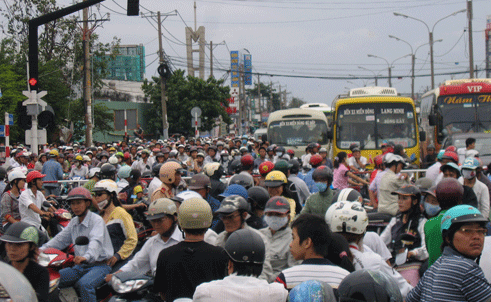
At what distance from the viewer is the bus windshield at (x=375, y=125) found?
1833cm

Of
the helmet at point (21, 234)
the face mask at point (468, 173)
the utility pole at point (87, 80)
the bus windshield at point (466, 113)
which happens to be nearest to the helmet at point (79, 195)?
the helmet at point (21, 234)

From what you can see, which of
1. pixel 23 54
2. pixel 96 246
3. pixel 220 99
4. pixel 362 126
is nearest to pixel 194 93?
pixel 220 99

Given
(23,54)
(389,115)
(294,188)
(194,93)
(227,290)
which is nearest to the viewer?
(227,290)

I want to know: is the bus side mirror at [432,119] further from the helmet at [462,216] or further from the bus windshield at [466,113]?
the helmet at [462,216]

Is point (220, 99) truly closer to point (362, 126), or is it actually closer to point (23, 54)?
point (23, 54)

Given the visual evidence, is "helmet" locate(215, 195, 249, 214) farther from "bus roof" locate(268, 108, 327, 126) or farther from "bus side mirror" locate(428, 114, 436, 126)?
"bus roof" locate(268, 108, 327, 126)

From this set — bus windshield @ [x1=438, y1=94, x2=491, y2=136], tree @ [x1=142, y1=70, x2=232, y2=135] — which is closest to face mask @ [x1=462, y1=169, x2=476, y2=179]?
bus windshield @ [x1=438, y1=94, x2=491, y2=136]

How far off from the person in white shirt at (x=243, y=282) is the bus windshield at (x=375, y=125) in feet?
50.3

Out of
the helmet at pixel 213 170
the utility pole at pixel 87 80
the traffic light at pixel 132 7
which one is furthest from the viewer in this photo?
the utility pole at pixel 87 80

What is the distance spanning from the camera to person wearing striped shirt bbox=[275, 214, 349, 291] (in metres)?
3.61

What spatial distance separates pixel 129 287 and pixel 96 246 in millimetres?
1420

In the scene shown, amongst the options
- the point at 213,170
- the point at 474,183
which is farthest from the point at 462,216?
the point at 213,170

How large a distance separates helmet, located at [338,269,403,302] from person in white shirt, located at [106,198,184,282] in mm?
2520

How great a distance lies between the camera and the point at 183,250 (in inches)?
160
